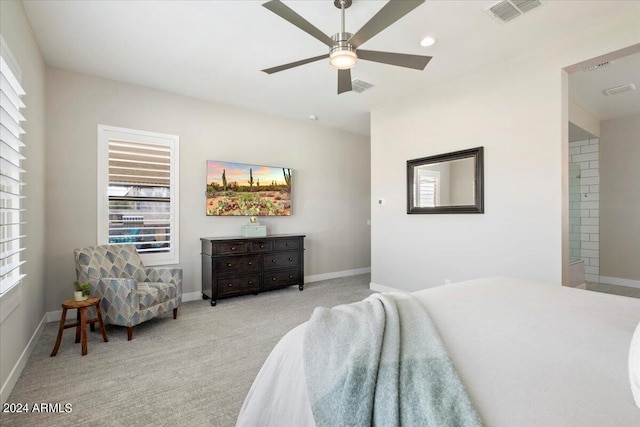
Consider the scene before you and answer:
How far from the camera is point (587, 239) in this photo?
568cm

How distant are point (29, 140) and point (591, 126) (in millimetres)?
7644

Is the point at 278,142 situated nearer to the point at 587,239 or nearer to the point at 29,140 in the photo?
the point at 29,140

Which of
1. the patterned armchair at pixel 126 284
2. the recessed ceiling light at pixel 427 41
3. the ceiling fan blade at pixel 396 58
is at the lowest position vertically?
the patterned armchair at pixel 126 284

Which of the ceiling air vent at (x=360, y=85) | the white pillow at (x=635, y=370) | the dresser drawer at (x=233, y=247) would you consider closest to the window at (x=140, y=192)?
the dresser drawer at (x=233, y=247)

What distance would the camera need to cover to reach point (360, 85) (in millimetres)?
4074

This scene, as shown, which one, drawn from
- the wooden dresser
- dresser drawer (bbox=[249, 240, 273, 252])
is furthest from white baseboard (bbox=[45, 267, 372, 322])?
dresser drawer (bbox=[249, 240, 273, 252])

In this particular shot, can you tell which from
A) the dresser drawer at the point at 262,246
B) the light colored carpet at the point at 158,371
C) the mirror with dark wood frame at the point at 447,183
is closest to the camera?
the light colored carpet at the point at 158,371

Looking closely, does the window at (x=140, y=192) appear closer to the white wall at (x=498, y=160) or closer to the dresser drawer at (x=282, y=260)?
the dresser drawer at (x=282, y=260)

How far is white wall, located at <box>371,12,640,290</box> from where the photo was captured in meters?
2.99

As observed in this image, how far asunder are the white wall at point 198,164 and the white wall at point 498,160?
1449 millimetres

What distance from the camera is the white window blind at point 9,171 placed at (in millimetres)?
1955

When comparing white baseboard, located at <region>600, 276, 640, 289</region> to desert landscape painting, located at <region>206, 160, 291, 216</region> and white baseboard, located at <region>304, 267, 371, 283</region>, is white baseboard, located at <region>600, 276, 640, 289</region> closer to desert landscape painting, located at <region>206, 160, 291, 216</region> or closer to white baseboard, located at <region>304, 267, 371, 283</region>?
white baseboard, located at <region>304, 267, 371, 283</region>

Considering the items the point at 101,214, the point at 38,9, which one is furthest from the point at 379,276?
the point at 38,9

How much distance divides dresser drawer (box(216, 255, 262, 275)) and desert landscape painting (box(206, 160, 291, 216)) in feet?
2.53
